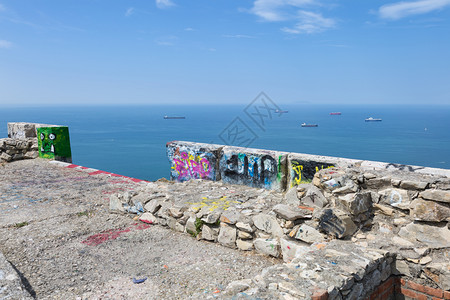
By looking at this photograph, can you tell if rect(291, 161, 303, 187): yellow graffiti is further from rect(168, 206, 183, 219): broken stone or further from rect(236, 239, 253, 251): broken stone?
rect(168, 206, 183, 219): broken stone

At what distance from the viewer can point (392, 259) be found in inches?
131

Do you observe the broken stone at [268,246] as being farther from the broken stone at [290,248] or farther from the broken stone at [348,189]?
the broken stone at [348,189]

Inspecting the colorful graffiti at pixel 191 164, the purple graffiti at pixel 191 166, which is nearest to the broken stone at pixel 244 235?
the colorful graffiti at pixel 191 164

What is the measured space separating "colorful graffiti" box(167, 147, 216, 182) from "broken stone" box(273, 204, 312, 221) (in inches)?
93.5

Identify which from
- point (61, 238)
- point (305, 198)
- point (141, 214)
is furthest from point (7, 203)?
point (305, 198)

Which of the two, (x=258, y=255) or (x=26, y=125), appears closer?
(x=258, y=255)

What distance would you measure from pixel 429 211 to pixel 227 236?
2.31m

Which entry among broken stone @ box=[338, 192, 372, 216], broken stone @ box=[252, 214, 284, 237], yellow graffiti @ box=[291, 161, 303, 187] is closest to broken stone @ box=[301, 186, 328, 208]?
broken stone @ box=[338, 192, 372, 216]

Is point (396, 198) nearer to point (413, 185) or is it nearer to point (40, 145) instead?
point (413, 185)

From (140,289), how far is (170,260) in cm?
71

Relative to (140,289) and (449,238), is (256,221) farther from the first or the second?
(449,238)

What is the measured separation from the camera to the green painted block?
11039 mm

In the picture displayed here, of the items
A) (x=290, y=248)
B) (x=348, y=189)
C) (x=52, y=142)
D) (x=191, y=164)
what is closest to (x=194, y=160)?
(x=191, y=164)

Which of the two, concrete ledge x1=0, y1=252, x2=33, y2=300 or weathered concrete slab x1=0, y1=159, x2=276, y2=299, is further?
weathered concrete slab x1=0, y1=159, x2=276, y2=299
